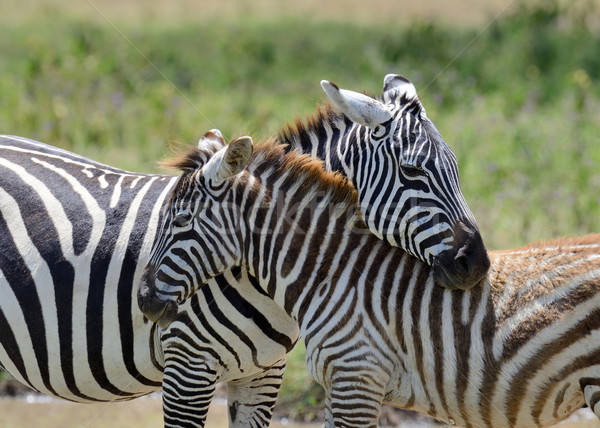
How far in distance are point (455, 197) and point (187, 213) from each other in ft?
4.98

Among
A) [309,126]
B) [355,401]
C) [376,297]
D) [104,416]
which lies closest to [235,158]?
[309,126]

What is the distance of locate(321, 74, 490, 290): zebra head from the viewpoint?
166 inches

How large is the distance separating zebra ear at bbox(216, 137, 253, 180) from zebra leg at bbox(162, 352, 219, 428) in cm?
113

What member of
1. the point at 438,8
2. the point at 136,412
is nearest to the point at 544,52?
the point at 438,8

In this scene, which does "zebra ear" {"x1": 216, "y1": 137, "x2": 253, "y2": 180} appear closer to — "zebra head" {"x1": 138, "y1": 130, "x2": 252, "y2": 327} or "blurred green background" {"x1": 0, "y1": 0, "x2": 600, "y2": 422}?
"zebra head" {"x1": 138, "y1": 130, "x2": 252, "y2": 327}

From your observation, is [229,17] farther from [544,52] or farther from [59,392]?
[59,392]

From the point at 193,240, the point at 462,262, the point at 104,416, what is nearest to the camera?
the point at 462,262

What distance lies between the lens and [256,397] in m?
5.21

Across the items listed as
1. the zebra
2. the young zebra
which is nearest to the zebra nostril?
the young zebra

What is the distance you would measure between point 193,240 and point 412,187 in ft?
4.17

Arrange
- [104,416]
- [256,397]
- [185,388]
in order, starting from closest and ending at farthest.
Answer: [185,388] < [256,397] < [104,416]

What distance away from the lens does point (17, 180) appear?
5.24 metres

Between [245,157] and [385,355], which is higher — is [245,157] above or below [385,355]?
above

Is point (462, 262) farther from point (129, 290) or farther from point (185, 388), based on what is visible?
point (129, 290)
